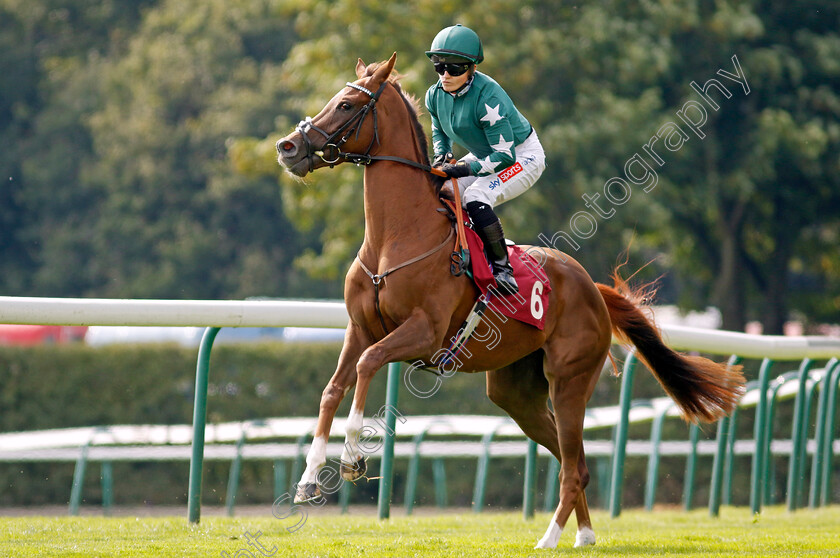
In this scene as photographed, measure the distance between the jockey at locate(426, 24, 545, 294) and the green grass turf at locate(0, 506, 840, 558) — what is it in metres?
1.38

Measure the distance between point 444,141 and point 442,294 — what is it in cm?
101

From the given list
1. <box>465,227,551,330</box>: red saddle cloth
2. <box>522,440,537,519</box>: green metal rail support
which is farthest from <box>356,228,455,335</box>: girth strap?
<box>522,440,537,519</box>: green metal rail support

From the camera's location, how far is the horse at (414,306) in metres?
4.80

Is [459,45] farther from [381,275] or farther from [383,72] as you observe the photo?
[381,275]

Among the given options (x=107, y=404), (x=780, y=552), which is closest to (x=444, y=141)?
(x=780, y=552)

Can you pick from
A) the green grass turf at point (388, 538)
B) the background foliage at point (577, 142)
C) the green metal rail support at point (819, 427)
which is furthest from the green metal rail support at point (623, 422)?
the background foliage at point (577, 142)

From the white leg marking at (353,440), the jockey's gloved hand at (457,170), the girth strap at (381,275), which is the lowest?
the white leg marking at (353,440)

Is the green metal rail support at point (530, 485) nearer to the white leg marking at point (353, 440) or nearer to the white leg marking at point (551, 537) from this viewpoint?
the white leg marking at point (551, 537)

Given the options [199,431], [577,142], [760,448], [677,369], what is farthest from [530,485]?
[577,142]

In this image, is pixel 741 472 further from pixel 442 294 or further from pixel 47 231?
pixel 47 231

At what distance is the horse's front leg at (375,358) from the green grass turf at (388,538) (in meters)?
0.39

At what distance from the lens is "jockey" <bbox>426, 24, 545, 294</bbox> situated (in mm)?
5262

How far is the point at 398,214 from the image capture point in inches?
200

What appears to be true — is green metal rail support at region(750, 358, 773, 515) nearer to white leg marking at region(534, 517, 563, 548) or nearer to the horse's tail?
the horse's tail
